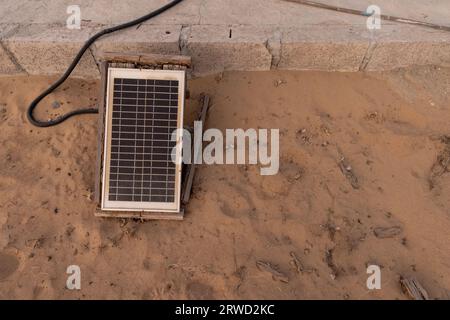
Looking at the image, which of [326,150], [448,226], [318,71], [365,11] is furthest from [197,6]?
[448,226]

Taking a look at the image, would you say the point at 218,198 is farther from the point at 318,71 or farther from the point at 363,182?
the point at 318,71

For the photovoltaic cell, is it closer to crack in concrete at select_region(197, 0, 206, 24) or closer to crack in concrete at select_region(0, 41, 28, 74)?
crack in concrete at select_region(197, 0, 206, 24)

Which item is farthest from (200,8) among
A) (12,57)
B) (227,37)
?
(12,57)

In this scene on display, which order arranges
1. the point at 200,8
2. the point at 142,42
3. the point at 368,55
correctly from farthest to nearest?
the point at 200,8, the point at 368,55, the point at 142,42

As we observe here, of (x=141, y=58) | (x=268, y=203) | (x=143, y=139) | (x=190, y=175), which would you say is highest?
(x=141, y=58)

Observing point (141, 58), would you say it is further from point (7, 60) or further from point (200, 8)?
point (7, 60)
